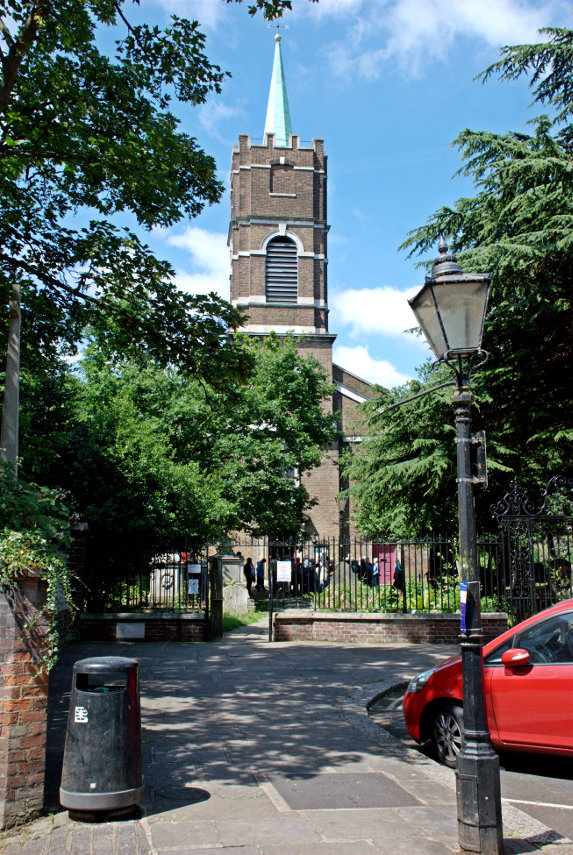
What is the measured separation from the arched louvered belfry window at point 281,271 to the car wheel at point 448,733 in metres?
33.3

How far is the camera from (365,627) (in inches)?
594

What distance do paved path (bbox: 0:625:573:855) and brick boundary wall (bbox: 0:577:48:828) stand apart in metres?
0.21

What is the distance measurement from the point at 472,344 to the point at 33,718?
3887 mm

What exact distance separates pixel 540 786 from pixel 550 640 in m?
1.21

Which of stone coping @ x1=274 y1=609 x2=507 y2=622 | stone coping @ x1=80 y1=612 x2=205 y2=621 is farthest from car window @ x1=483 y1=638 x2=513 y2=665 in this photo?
stone coping @ x1=80 y1=612 x2=205 y2=621

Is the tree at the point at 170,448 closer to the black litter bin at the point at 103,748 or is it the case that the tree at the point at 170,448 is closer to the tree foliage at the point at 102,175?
the tree foliage at the point at 102,175

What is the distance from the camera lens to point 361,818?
4977mm

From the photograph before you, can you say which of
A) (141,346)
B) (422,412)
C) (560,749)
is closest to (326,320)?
(422,412)

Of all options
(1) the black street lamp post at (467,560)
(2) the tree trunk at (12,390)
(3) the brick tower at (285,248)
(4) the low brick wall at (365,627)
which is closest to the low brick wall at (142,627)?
(4) the low brick wall at (365,627)

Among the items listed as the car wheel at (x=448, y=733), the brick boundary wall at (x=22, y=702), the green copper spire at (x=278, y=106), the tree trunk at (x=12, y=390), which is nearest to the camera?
the brick boundary wall at (x=22, y=702)

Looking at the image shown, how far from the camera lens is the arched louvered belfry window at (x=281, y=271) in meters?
38.8

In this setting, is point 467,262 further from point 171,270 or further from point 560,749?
point 560,749

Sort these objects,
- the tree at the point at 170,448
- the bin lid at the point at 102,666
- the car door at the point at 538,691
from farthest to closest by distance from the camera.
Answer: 1. the tree at the point at 170,448
2. the car door at the point at 538,691
3. the bin lid at the point at 102,666

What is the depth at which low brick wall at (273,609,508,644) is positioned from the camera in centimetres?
1486
